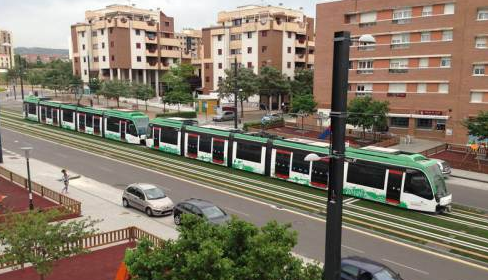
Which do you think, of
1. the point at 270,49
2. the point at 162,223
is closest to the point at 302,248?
the point at 162,223

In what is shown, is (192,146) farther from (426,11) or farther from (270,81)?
(270,81)

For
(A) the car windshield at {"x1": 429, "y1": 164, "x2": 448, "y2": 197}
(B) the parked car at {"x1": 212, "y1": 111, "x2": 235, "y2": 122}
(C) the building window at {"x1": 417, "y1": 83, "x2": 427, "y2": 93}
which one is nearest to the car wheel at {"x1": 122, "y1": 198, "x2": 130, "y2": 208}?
(A) the car windshield at {"x1": 429, "y1": 164, "x2": 448, "y2": 197}

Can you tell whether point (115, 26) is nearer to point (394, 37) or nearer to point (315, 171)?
point (394, 37)

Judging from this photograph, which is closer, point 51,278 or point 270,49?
point 51,278

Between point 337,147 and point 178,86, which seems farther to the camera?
point 178,86

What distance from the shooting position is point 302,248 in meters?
18.4

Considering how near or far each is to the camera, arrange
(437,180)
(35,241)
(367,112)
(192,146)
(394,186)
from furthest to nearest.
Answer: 1. (367,112)
2. (192,146)
3. (394,186)
4. (437,180)
5. (35,241)

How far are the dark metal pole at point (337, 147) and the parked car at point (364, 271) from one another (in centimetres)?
655

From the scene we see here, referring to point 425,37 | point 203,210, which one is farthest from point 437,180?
point 425,37

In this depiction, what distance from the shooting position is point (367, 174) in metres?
24.6

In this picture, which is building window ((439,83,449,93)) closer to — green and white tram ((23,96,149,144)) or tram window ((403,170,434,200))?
tram window ((403,170,434,200))

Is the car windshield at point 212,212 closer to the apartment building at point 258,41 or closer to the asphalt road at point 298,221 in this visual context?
the asphalt road at point 298,221

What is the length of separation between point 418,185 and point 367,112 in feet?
73.5

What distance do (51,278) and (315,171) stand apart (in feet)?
55.0
